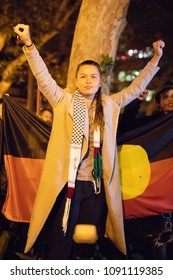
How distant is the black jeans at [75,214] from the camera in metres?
3.38

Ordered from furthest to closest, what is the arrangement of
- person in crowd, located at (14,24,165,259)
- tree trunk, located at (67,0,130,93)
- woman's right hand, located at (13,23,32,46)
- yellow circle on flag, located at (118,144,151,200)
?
1. tree trunk, located at (67,0,130,93)
2. yellow circle on flag, located at (118,144,151,200)
3. person in crowd, located at (14,24,165,259)
4. woman's right hand, located at (13,23,32,46)

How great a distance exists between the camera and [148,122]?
167 inches

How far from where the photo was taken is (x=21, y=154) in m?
4.13

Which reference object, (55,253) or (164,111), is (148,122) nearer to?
(164,111)

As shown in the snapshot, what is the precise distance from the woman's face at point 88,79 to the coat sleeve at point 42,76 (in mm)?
176

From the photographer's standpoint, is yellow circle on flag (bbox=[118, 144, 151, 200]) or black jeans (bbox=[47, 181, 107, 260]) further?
yellow circle on flag (bbox=[118, 144, 151, 200])

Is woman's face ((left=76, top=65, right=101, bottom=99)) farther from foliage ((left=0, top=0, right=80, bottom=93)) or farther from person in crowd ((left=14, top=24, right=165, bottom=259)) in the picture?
foliage ((left=0, top=0, right=80, bottom=93))

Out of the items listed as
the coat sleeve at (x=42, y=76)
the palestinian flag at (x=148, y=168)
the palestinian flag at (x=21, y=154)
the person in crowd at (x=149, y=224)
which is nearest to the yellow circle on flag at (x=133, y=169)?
the palestinian flag at (x=148, y=168)

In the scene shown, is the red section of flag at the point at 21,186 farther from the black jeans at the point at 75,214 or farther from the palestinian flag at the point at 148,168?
the palestinian flag at the point at 148,168

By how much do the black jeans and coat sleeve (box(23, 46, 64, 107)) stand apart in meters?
0.70

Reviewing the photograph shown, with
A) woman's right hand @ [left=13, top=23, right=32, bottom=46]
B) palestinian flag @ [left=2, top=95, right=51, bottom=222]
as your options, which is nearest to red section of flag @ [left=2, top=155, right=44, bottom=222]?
palestinian flag @ [left=2, top=95, right=51, bottom=222]

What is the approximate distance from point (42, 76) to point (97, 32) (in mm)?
1839

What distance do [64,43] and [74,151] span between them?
33.1ft

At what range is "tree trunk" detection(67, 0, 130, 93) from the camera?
15.8 feet
